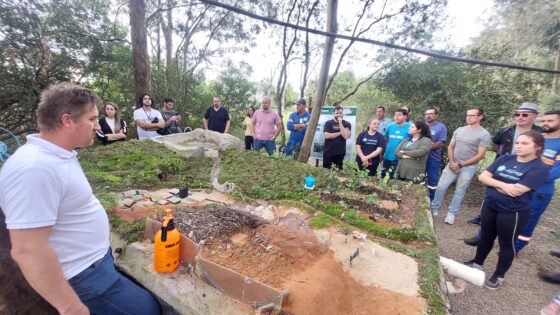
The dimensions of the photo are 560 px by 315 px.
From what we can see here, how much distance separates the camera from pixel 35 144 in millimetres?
1211

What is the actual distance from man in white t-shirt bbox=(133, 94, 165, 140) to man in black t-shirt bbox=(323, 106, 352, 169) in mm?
3608

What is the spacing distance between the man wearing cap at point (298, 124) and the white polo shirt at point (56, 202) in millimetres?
5289

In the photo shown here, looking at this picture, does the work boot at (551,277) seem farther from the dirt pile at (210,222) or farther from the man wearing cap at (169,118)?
the man wearing cap at (169,118)

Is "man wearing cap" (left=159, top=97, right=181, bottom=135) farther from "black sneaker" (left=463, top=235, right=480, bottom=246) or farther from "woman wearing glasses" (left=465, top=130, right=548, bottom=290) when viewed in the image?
"black sneaker" (left=463, top=235, right=480, bottom=246)

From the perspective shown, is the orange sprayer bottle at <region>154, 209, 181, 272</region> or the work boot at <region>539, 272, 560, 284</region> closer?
the orange sprayer bottle at <region>154, 209, 181, 272</region>

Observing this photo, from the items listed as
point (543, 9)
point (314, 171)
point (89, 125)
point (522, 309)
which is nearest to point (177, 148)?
point (314, 171)

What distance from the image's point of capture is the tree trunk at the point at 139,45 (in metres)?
6.77

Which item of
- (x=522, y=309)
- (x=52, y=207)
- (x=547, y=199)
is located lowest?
(x=522, y=309)

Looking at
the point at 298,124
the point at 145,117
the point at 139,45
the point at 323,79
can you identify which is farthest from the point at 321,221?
the point at 139,45

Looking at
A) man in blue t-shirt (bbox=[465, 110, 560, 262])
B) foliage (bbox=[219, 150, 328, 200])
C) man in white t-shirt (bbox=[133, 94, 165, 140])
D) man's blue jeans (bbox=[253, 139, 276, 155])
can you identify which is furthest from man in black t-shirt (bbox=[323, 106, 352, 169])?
man in white t-shirt (bbox=[133, 94, 165, 140])

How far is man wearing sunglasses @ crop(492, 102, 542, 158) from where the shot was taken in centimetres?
347

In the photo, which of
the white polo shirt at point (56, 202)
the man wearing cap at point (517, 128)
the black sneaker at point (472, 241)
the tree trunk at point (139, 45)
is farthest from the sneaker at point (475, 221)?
the tree trunk at point (139, 45)

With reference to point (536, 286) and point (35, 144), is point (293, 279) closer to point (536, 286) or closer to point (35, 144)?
point (35, 144)

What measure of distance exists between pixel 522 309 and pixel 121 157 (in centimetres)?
566
